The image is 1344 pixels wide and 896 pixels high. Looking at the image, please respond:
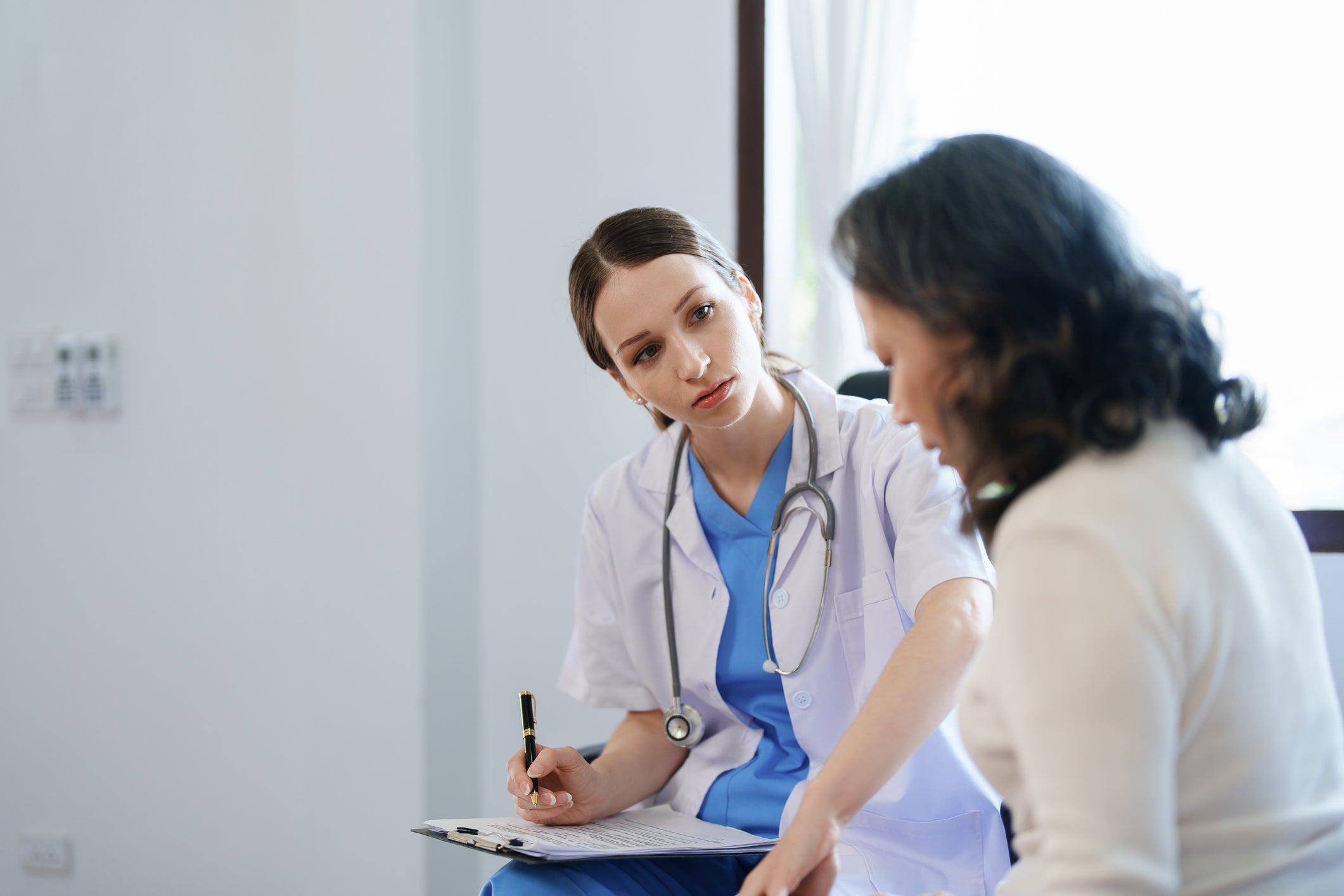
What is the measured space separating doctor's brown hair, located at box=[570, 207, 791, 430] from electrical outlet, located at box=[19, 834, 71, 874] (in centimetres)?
173

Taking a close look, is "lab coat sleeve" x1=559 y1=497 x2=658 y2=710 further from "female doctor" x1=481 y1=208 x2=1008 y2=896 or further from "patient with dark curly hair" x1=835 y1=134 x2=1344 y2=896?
"patient with dark curly hair" x1=835 y1=134 x2=1344 y2=896

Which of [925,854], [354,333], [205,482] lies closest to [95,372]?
[205,482]

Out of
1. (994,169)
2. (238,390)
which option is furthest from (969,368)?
(238,390)

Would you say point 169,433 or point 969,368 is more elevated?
point 969,368

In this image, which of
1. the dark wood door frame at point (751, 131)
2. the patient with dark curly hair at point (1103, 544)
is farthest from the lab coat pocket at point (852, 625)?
the dark wood door frame at point (751, 131)

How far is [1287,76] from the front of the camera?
1797mm

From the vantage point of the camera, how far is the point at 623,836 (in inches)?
42.9

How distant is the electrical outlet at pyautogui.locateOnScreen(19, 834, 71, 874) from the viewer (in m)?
2.11

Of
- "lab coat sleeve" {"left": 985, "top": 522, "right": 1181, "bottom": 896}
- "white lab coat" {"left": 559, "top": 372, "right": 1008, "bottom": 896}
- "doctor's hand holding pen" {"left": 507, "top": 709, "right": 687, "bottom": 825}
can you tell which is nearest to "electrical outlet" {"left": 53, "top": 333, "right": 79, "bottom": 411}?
"white lab coat" {"left": 559, "top": 372, "right": 1008, "bottom": 896}

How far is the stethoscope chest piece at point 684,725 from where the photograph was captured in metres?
1.28

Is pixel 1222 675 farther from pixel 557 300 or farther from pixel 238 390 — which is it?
pixel 238 390

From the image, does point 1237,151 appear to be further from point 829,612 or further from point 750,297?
point 829,612

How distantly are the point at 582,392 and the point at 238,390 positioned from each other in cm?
72

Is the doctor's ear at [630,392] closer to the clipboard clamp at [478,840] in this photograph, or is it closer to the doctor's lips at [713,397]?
the doctor's lips at [713,397]
